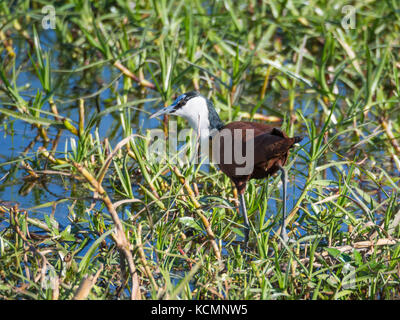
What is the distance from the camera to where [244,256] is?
3389 millimetres

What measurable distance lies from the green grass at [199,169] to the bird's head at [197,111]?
22 cm

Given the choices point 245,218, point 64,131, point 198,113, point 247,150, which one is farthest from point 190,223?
point 64,131

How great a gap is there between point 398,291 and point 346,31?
9.54ft

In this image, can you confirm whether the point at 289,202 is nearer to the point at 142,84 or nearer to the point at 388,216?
the point at 388,216

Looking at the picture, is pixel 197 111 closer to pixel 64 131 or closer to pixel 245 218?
pixel 245 218

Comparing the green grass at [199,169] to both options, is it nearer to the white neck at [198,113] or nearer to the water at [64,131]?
the water at [64,131]

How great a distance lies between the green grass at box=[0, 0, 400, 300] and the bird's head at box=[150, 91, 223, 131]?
0.73 feet

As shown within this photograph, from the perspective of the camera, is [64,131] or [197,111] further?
[64,131]

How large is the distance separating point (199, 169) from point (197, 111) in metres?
0.47

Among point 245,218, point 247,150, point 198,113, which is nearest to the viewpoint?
point 247,150

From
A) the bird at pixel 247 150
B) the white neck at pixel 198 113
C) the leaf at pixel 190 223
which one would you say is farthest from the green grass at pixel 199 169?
the white neck at pixel 198 113

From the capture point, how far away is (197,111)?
375 cm
